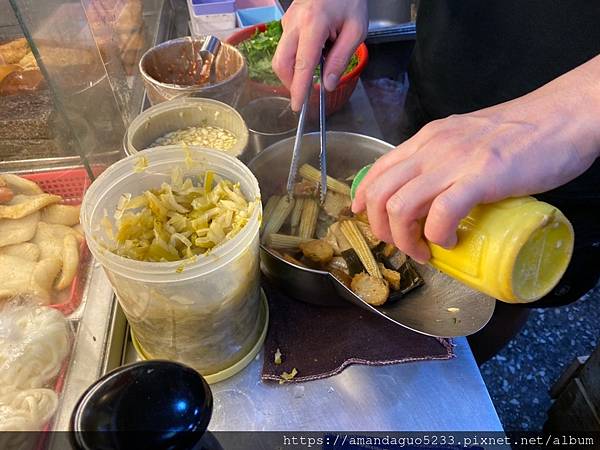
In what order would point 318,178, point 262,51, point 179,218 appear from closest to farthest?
point 179,218
point 318,178
point 262,51

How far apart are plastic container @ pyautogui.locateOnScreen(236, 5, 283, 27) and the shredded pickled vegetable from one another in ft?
4.32

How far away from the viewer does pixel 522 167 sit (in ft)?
2.13

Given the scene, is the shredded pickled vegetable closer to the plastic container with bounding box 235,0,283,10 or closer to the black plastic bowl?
the black plastic bowl

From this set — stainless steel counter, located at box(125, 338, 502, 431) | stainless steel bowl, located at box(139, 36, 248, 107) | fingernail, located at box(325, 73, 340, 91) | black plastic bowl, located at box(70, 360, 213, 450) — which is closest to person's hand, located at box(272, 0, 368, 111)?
fingernail, located at box(325, 73, 340, 91)

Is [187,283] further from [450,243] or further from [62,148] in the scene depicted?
[62,148]

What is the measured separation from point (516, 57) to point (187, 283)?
97 centimetres

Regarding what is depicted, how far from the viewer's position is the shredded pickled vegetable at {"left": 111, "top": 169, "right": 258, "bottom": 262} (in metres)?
0.78

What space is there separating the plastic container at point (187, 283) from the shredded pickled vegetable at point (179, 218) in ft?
0.09

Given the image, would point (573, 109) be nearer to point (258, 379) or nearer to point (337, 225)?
point (337, 225)

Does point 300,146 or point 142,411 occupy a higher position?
point 142,411

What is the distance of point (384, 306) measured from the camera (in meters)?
0.95

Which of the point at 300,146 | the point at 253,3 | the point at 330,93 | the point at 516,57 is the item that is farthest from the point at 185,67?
the point at 516,57

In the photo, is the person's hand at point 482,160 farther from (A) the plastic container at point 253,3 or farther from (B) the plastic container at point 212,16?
(A) the plastic container at point 253,3

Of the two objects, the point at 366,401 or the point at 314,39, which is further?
the point at 314,39
